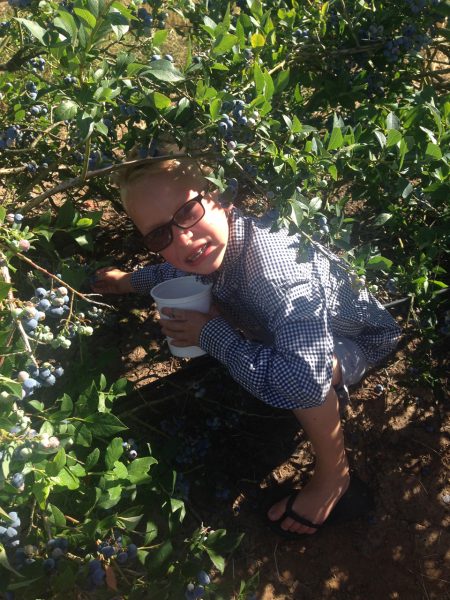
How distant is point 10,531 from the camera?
42.8 inches

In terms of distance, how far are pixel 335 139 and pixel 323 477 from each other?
1.11 meters

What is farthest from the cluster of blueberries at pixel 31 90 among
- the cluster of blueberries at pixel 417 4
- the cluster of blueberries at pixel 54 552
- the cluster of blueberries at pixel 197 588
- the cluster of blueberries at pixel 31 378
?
the cluster of blueberries at pixel 197 588

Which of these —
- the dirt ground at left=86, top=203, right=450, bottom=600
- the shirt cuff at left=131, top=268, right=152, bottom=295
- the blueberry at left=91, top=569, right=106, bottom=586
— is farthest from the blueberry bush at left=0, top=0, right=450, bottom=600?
the shirt cuff at left=131, top=268, right=152, bottom=295

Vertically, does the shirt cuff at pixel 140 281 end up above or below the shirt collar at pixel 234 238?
below

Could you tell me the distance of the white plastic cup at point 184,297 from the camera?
68.2 inches

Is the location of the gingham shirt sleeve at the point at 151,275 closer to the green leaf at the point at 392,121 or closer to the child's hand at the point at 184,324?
the child's hand at the point at 184,324

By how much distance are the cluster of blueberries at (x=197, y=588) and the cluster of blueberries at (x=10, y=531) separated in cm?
41

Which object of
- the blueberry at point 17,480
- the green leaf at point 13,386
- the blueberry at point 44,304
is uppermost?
the blueberry at point 44,304

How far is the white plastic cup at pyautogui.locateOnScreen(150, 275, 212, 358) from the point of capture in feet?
5.69

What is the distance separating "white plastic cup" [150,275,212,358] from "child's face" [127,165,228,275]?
0.55 ft

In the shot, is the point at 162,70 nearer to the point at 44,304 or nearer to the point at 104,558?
the point at 44,304

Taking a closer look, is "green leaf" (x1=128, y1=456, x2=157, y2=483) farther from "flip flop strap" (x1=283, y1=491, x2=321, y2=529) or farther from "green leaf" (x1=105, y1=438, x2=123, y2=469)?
"flip flop strap" (x1=283, y1=491, x2=321, y2=529)

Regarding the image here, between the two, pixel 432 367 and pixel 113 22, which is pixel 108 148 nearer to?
pixel 113 22

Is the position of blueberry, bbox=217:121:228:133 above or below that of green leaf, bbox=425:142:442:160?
above
